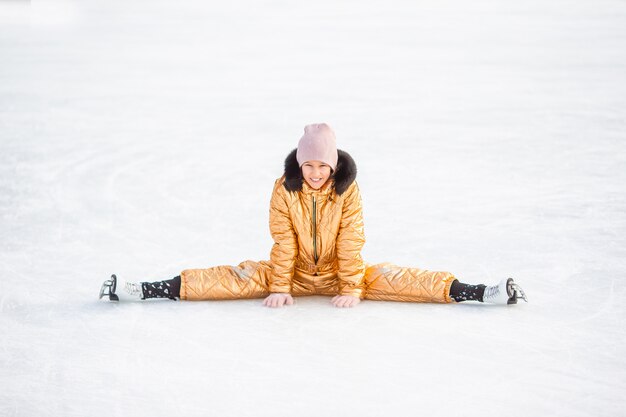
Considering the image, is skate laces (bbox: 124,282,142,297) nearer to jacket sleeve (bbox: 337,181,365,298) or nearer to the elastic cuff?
jacket sleeve (bbox: 337,181,365,298)

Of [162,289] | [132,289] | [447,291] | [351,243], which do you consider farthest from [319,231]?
[132,289]

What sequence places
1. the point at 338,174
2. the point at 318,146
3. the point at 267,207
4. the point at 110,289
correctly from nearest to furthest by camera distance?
the point at 318,146
the point at 338,174
the point at 110,289
the point at 267,207

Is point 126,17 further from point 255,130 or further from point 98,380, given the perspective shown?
point 98,380

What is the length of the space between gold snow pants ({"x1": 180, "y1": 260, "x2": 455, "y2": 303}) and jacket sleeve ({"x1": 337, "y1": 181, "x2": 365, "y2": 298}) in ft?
0.31

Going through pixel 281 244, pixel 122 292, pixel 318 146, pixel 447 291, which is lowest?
pixel 122 292

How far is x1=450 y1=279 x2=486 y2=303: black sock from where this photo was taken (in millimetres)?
3857

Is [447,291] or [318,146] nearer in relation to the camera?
[318,146]

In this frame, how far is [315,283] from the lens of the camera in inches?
156

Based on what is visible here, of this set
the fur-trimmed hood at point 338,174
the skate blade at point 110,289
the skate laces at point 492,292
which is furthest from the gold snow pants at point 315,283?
the fur-trimmed hood at point 338,174

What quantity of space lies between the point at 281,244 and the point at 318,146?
18.7 inches

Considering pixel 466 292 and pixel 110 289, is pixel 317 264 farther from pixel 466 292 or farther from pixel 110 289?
pixel 110 289

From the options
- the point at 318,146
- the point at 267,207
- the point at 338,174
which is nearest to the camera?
the point at 318,146

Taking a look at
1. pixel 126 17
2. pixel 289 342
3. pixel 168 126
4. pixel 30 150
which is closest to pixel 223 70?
pixel 168 126

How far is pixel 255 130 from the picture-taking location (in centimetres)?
735
